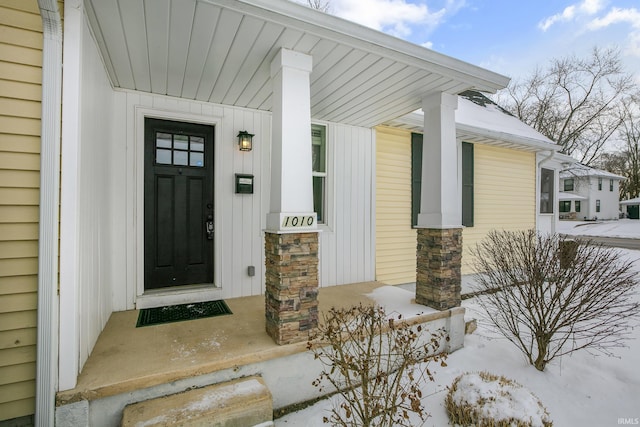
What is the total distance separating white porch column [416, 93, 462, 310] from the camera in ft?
11.0

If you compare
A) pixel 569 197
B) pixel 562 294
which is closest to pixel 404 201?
pixel 562 294

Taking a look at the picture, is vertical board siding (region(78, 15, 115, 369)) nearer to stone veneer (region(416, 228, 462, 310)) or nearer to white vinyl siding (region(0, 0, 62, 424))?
white vinyl siding (region(0, 0, 62, 424))

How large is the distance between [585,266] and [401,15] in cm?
925

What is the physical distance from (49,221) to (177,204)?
1.83 meters

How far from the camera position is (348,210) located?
464 centimetres

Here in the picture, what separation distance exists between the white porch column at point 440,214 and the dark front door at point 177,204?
106 inches

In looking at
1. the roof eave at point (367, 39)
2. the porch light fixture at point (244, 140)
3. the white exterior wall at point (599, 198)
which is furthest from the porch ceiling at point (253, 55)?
the white exterior wall at point (599, 198)

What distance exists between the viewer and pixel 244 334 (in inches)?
106

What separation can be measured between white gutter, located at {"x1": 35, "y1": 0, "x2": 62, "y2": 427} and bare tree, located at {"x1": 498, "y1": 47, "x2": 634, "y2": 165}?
61.2ft

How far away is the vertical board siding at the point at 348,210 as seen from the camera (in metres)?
4.48

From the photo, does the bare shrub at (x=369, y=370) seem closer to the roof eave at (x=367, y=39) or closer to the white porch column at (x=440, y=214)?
the white porch column at (x=440, y=214)

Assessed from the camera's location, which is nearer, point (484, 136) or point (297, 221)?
point (297, 221)

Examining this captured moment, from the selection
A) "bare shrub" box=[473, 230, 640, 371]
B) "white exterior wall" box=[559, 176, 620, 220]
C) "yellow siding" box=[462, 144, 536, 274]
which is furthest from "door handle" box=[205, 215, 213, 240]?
"white exterior wall" box=[559, 176, 620, 220]

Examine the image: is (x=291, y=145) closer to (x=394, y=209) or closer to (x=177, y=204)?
(x=177, y=204)
